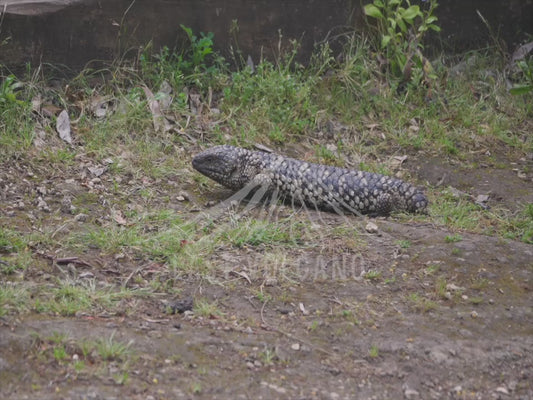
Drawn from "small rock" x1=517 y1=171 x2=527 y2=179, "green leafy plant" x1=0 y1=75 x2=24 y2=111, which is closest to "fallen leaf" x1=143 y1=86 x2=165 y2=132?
"green leafy plant" x1=0 y1=75 x2=24 y2=111

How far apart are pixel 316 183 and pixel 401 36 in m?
2.83

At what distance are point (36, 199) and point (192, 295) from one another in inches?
75.2

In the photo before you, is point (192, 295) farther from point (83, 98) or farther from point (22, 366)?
point (83, 98)

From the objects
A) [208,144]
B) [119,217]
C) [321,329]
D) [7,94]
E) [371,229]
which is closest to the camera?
[321,329]

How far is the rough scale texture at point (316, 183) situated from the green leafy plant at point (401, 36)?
2.28 m

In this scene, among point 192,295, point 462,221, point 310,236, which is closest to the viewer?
point 192,295

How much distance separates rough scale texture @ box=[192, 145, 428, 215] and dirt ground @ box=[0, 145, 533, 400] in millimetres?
496

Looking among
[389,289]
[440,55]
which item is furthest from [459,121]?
[389,289]

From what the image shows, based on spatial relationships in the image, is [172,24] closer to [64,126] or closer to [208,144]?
[208,144]

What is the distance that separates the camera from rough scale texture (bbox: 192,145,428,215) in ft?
22.7

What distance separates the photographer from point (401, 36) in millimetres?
8875

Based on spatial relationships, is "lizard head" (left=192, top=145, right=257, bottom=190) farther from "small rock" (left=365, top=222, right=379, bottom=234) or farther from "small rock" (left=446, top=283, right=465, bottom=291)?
"small rock" (left=446, top=283, right=465, bottom=291)

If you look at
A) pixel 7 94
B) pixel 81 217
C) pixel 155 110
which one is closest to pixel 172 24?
pixel 155 110

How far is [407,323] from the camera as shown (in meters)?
5.09
